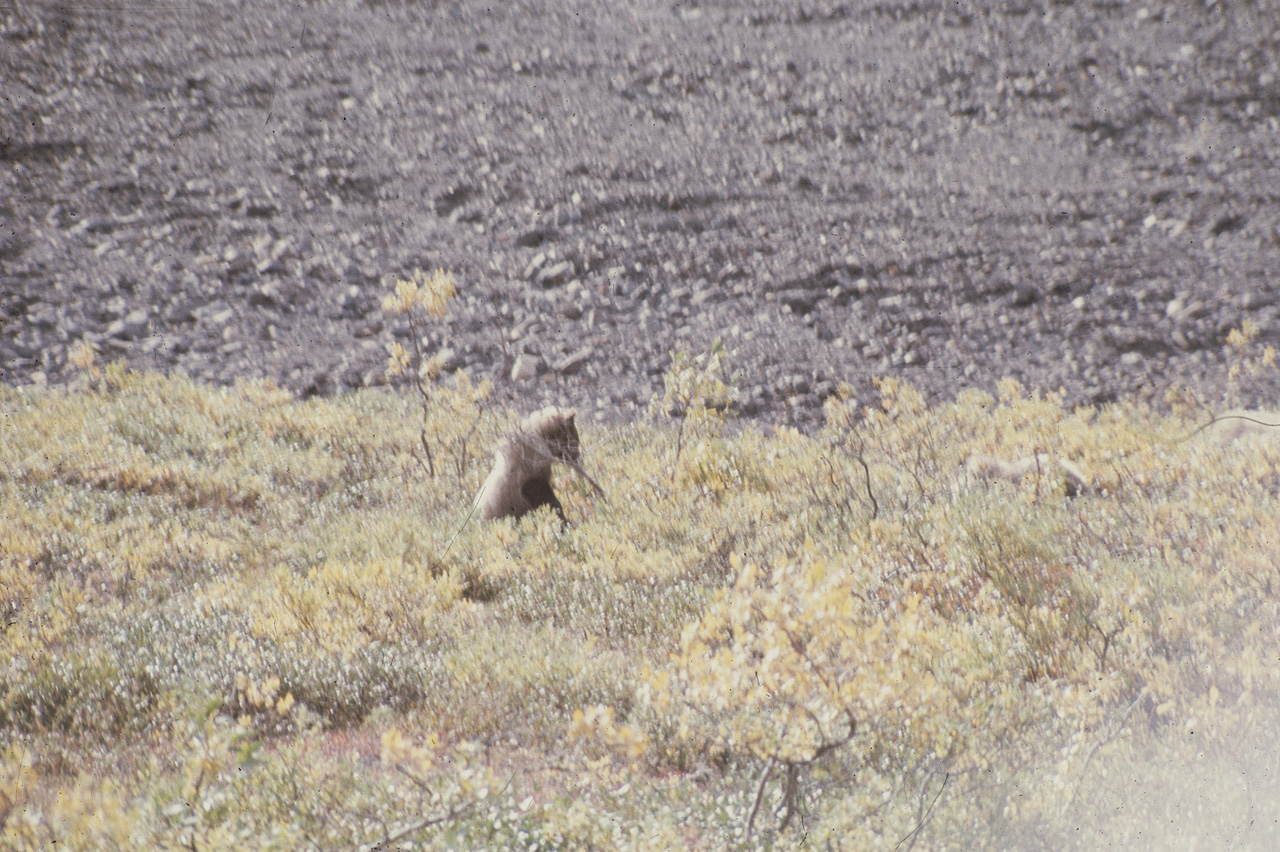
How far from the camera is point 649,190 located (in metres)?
12.2

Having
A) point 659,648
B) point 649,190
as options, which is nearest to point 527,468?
point 659,648

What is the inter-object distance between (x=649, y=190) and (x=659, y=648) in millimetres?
9513

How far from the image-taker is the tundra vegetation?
261cm

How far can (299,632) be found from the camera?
4.12 meters

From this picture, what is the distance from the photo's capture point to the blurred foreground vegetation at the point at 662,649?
2.61m

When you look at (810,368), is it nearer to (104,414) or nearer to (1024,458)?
(1024,458)

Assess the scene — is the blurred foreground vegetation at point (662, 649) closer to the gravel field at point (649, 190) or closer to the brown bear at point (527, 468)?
the brown bear at point (527, 468)

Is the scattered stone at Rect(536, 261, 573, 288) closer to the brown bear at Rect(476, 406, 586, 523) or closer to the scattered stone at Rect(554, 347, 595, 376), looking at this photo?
the scattered stone at Rect(554, 347, 595, 376)

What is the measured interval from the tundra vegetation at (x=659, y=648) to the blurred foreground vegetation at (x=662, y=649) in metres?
0.02

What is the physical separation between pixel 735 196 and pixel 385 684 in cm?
985

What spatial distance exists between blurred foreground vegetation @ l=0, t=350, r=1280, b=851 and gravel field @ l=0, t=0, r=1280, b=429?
9.68 feet

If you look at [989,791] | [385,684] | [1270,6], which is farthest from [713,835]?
[1270,6]

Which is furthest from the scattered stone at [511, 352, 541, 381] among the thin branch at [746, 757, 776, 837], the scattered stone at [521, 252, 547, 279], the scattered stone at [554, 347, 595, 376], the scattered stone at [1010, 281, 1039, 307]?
the thin branch at [746, 757, 776, 837]

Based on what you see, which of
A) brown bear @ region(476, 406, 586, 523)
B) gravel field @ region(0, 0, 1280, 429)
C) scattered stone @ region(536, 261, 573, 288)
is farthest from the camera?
scattered stone @ region(536, 261, 573, 288)
